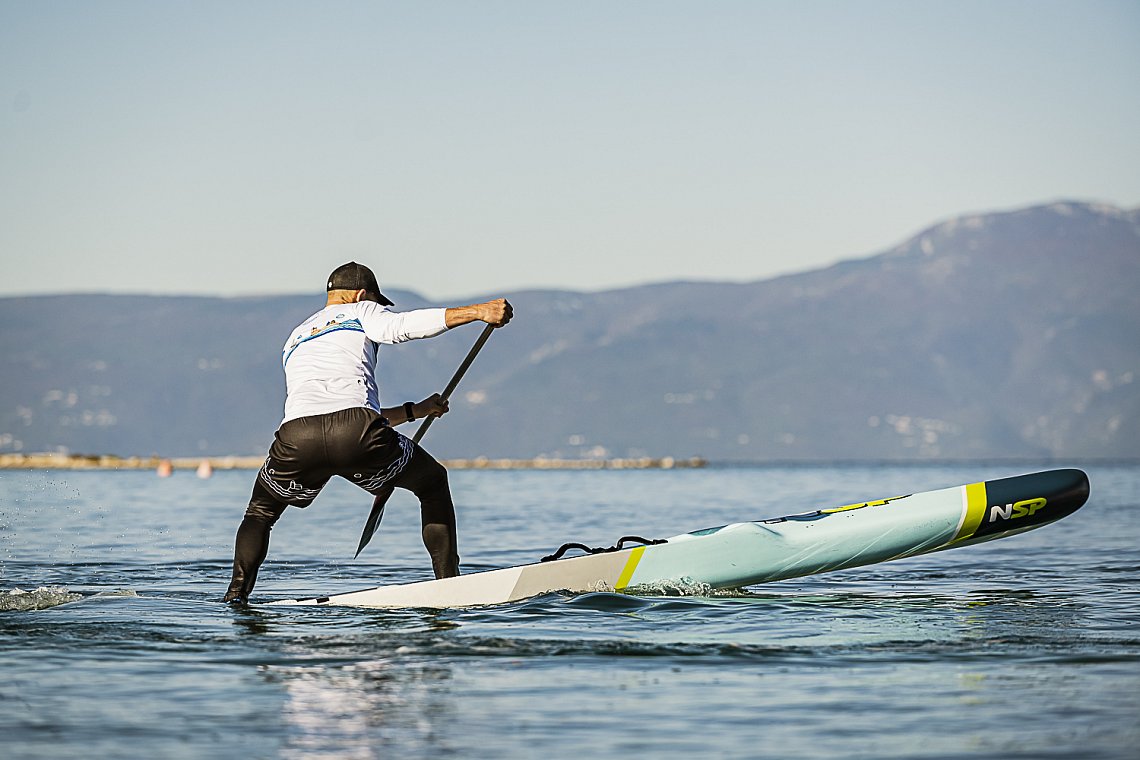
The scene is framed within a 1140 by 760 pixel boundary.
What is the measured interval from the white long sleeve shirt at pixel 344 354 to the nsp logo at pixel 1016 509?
434 centimetres

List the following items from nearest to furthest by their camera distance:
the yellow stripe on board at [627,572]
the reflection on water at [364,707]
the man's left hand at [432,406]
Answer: the reflection on water at [364,707]
the man's left hand at [432,406]
the yellow stripe on board at [627,572]

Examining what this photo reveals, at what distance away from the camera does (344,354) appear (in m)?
9.15

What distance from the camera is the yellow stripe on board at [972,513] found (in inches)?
421

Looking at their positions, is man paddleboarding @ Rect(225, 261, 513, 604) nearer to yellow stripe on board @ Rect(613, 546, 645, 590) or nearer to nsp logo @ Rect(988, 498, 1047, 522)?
yellow stripe on board @ Rect(613, 546, 645, 590)

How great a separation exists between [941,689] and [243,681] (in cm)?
310

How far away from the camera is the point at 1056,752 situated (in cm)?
538

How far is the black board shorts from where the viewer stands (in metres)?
9.02

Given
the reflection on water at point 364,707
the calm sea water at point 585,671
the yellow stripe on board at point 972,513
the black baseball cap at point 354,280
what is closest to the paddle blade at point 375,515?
the calm sea water at point 585,671

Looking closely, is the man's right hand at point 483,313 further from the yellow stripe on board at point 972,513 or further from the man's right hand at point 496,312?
the yellow stripe on board at point 972,513

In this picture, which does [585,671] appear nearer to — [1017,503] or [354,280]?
[354,280]

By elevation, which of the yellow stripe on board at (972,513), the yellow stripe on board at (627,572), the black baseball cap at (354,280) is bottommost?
the yellow stripe on board at (627,572)

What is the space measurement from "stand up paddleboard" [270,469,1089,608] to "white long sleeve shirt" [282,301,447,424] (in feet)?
4.74

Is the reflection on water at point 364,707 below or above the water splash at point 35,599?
below

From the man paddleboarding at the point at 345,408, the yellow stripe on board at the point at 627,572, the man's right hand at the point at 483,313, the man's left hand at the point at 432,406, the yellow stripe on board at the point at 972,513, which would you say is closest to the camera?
the man's right hand at the point at 483,313
